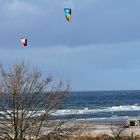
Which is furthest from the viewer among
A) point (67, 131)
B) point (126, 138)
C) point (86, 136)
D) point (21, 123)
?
point (86, 136)

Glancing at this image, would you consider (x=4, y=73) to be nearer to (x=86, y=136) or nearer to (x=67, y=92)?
(x=67, y=92)

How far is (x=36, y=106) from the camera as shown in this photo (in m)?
27.8

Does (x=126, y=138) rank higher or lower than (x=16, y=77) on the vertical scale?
lower

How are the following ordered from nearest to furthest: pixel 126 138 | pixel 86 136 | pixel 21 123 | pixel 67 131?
pixel 21 123, pixel 67 131, pixel 126 138, pixel 86 136

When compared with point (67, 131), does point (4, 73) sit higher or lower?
higher

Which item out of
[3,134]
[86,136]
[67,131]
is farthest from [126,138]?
[3,134]

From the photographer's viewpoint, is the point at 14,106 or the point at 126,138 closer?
the point at 14,106

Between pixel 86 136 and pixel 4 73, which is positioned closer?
pixel 4 73

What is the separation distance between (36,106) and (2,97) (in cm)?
153

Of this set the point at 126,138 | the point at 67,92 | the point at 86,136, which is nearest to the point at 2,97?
the point at 67,92

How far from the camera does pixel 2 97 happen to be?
2727 centimetres

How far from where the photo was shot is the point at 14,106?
2714 cm

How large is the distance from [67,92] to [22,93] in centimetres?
207

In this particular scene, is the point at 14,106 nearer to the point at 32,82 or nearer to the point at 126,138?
the point at 32,82
